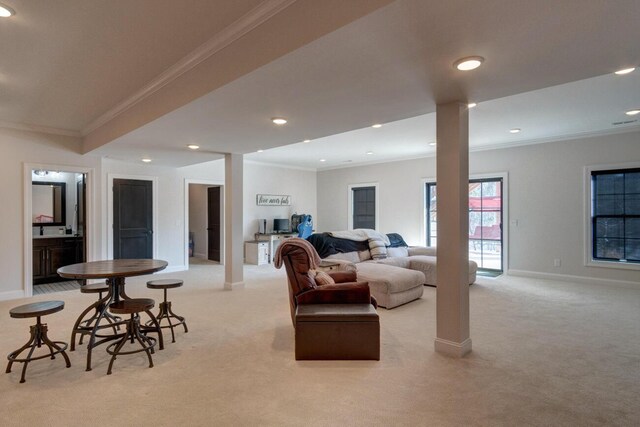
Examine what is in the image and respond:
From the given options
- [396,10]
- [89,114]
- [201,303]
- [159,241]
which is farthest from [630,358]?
[159,241]

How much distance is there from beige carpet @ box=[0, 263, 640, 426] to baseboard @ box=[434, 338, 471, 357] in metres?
0.10

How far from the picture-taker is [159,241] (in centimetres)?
741

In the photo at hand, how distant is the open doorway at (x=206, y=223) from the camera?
349 inches

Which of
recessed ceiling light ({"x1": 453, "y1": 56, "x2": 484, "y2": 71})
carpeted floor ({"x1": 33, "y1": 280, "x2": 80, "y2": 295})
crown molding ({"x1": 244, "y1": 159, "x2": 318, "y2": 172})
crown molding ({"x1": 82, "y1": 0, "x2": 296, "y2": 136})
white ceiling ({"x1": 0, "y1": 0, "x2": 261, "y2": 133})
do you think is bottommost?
carpeted floor ({"x1": 33, "y1": 280, "x2": 80, "y2": 295})

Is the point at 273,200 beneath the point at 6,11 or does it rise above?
beneath

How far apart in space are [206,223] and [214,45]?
24.4 feet

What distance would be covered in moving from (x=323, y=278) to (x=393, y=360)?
40.2 inches

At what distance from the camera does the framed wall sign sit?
9274 millimetres

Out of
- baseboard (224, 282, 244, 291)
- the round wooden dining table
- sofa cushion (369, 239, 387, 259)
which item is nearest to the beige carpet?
the round wooden dining table

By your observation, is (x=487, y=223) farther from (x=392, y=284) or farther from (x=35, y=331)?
(x=35, y=331)

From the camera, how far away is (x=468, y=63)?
2273mm

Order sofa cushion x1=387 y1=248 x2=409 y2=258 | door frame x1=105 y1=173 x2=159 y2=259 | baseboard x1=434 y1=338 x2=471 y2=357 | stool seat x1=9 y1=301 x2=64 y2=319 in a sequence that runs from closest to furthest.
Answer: stool seat x1=9 y1=301 x2=64 y2=319 → baseboard x1=434 y1=338 x2=471 y2=357 → door frame x1=105 y1=173 x2=159 y2=259 → sofa cushion x1=387 y1=248 x2=409 y2=258

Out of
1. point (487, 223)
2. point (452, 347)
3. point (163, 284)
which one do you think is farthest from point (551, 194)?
point (163, 284)

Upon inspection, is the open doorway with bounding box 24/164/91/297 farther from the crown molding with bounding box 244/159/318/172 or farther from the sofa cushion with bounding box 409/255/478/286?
the sofa cushion with bounding box 409/255/478/286
